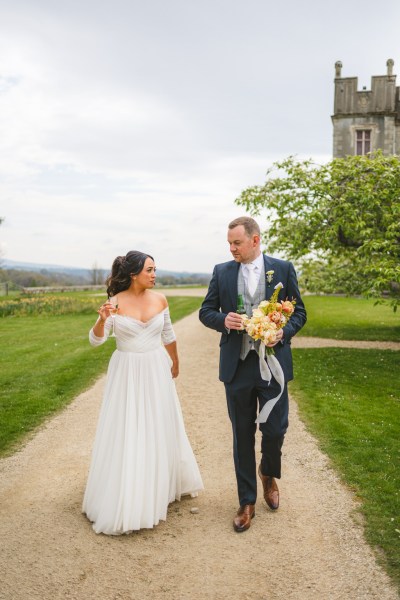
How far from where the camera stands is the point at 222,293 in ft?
17.1

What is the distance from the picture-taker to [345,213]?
519 inches

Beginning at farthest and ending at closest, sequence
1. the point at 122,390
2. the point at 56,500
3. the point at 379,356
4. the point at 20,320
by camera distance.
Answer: the point at 20,320, the point at 379,356, the point at 56,500, the point at 122,390

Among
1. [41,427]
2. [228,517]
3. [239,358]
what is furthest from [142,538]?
[41,427]

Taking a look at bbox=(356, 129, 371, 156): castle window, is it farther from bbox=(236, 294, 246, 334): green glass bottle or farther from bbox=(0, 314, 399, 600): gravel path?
bbox=(236, 294, 246, 334): green glass bottle

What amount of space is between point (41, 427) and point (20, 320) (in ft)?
51.6

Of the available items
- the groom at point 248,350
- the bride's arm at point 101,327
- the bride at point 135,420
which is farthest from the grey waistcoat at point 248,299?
the bride's arm at point 101,327

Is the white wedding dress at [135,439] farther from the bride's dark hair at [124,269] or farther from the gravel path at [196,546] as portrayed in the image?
the bride's dark hair at [124,269]

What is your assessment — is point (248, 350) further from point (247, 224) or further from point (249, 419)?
point (247, 224)

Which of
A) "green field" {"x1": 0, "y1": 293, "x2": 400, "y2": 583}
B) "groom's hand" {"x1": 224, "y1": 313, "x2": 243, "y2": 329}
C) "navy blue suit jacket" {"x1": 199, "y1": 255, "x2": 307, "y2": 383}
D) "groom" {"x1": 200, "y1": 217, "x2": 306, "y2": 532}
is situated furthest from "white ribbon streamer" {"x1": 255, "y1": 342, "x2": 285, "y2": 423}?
"green field" {"x1": 0, "y1": 293, "x2": 400, "y2": 583}

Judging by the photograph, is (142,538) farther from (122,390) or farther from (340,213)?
(340,213)

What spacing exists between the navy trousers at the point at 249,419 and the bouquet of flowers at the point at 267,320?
1.57 feet

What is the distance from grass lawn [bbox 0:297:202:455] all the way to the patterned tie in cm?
406

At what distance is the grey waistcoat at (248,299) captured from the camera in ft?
16.4

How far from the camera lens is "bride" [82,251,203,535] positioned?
492cm
